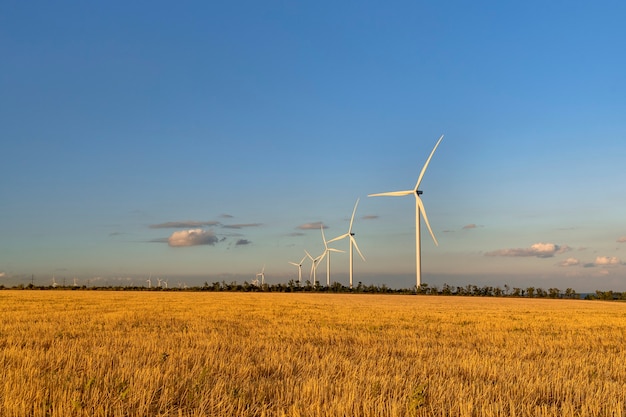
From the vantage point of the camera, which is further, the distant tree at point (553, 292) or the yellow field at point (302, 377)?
the distant tree at point (553, 292)

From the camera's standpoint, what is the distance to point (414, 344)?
16156mm

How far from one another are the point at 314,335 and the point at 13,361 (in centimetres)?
950

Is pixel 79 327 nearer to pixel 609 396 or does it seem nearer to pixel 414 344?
pixel 414 344

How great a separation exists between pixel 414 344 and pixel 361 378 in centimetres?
719

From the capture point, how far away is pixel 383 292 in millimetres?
115938

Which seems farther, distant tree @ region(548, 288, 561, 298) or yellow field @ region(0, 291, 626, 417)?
distant tree @ region(548, 288, 561, 298)

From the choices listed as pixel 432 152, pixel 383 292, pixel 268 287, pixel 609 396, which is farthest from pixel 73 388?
pixel 268 287

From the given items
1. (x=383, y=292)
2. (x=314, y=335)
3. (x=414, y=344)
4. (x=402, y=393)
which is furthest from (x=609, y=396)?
(x=383, y=292)

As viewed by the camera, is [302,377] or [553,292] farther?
[553,292]

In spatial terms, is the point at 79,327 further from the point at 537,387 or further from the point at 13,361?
the point at 537,387

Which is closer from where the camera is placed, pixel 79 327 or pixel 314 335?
pixel 314 335

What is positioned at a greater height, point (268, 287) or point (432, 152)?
point (432, 152)

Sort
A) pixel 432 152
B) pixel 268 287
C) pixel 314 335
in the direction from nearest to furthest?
1. pixel 314 335
2. pixel 432 152
3. pixel 268 287

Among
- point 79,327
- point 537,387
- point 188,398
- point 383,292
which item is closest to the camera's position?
point 188,398
